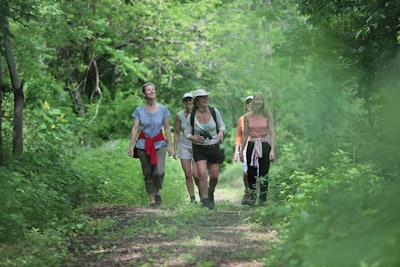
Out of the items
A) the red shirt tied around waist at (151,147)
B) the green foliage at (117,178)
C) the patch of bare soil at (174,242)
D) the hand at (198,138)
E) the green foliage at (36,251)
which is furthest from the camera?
the green foliage at (117,178)

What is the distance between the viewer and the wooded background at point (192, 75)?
33.0 ft

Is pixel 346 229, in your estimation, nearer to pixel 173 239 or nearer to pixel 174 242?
pixel 174 242

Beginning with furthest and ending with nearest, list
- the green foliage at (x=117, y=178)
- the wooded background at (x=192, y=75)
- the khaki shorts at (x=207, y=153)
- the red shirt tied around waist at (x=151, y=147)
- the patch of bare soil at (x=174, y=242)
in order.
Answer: the green foliage at (x=117, y=178) < the red shirt tied around waist at (x=151, y=147) < the khaki shorts at (x=207, y=153) < the wooded background at (x=192, y=75) < the patch of bare soil at (x=174, y=242)

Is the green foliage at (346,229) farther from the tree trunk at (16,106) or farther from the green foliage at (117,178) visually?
the green foliage at (117,178)

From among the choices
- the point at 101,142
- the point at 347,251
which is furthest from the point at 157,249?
the point at 101,142

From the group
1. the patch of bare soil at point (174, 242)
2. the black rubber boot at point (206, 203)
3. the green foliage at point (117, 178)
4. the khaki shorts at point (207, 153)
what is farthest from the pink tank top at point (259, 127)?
the green foliage at point (117, 178)

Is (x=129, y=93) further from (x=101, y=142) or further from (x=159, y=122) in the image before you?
(x=159, y=122)

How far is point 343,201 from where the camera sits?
19.5ft

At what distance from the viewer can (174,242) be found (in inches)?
294

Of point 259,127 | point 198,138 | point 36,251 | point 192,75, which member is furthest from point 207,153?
point 192,75

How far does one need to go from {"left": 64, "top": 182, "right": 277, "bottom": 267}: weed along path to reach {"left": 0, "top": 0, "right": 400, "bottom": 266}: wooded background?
799 mm

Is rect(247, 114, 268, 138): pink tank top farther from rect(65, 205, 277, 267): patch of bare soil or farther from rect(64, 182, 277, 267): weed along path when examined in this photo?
rect(65, 205, 277, 267): patch of bare soil

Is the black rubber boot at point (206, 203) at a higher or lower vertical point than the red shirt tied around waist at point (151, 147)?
lower

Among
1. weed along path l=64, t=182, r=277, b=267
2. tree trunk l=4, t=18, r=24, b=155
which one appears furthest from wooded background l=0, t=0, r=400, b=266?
weed along path l=64, t=182, r=277, b=267
